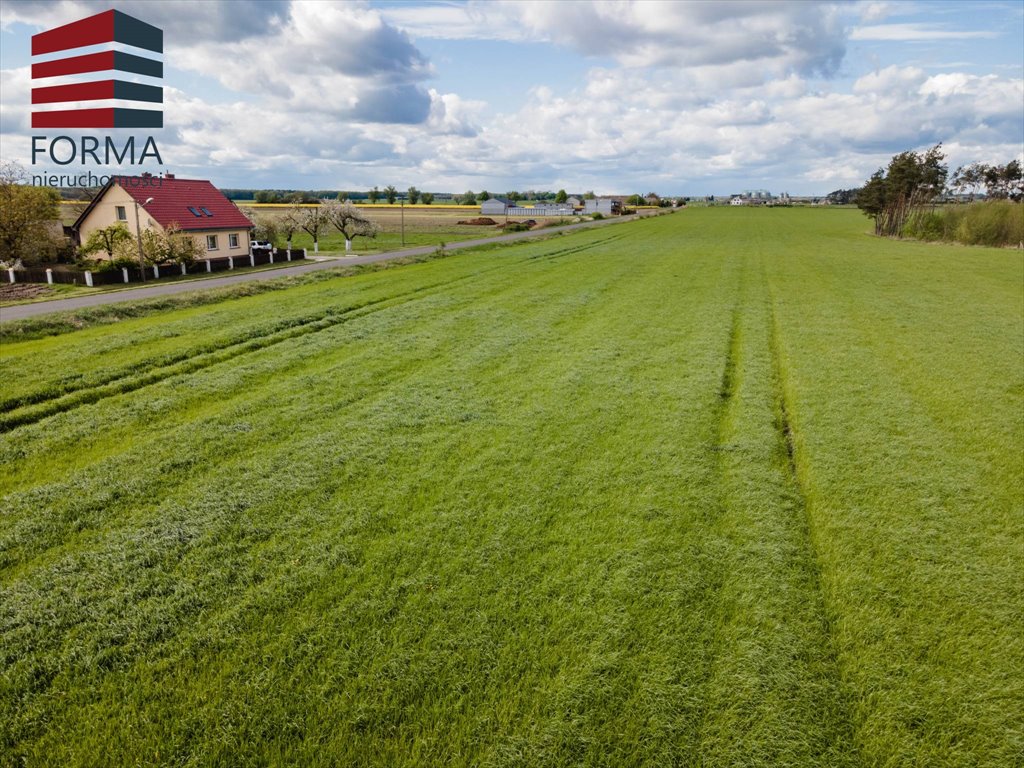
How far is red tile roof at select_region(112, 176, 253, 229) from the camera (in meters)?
37.9

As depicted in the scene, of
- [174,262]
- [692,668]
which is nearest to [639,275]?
[692,668]

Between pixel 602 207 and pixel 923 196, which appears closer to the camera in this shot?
pixel 923 196

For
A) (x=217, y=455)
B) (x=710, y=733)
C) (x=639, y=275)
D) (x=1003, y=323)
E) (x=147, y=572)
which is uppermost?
(x=639, y=275)

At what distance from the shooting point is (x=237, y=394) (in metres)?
10.5

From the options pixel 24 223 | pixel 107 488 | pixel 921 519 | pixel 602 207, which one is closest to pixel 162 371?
pixel 107 488

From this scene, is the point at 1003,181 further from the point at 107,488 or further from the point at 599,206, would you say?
the point at 599,206

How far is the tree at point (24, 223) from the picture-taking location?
35031 millimetres

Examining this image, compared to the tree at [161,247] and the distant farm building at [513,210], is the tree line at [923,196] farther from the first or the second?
the distant farm building at [513,210]

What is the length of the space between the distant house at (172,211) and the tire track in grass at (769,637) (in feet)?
132

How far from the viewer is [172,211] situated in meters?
38.6

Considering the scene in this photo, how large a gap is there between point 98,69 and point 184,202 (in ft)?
39.1

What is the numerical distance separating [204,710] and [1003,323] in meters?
21.9

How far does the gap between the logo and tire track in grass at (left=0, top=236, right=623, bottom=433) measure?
22.5 m

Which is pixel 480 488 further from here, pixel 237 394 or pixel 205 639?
pixel 237 394
